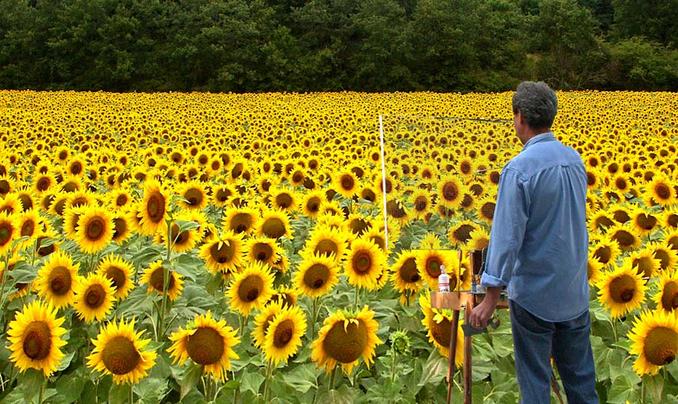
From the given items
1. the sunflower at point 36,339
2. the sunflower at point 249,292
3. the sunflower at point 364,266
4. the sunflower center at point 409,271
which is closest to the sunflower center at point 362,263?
the sunflower at point 364,266

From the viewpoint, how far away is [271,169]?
27.4 ft

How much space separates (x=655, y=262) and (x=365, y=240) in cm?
189

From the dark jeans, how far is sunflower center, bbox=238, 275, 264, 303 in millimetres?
1356

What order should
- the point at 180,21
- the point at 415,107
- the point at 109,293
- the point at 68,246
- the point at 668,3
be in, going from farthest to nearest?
the point at 668,3
the point at 180,21
the point at 415,107
the point at 68,246
the point at 109,293

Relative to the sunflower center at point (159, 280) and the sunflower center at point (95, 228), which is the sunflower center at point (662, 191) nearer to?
the sunflower center at point (159, 280)

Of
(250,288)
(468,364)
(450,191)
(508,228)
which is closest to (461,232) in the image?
(450,191)

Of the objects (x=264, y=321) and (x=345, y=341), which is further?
(x=264, y=321)

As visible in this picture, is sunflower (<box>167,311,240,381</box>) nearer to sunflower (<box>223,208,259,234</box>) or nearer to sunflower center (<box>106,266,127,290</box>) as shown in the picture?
sunflower center (<box>106,266,127,290</box>)

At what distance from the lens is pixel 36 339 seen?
286cm

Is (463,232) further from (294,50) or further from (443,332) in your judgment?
(294,50)

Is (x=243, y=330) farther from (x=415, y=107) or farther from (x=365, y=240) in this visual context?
(x=415, y=107)

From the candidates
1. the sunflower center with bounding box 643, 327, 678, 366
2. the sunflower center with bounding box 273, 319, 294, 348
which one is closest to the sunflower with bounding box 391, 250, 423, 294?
the sunflower center with bounding box 273, 319, 294, 348

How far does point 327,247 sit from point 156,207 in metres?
1.11

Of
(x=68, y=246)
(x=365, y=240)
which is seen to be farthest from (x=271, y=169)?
(x=365, y=240)
